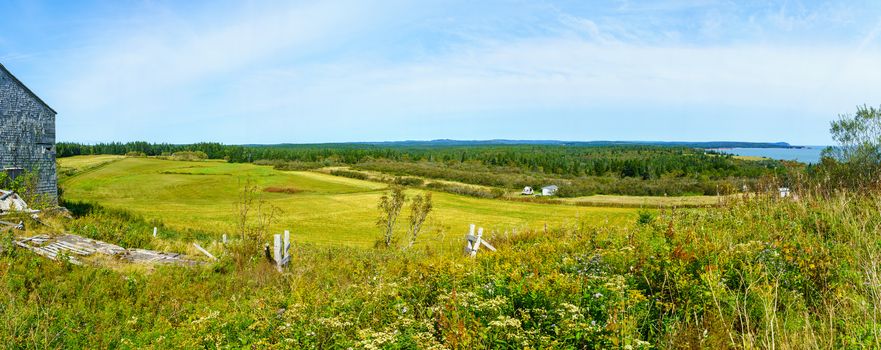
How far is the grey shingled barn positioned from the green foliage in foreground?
2091 cm

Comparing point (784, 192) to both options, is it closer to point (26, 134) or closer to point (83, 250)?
point (83, 250)

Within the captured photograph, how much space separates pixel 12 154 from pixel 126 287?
2080 centimetres

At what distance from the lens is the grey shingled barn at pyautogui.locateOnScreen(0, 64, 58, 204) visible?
24.2m

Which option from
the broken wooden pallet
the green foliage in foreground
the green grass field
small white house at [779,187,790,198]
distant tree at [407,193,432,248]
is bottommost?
the green grass field

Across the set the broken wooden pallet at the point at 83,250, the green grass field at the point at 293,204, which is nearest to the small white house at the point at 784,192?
the broken wooden pallet at the point at 83,250

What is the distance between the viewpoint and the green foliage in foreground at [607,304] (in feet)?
12.2

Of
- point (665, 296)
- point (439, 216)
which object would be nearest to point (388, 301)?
point (665, 296)

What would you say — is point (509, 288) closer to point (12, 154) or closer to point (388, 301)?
point (388, 301)

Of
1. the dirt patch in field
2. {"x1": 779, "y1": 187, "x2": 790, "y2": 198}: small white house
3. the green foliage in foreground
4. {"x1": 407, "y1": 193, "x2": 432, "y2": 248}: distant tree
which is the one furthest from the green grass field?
the green foliage in foreground

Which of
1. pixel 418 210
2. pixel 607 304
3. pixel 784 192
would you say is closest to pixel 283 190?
pixel 418 210

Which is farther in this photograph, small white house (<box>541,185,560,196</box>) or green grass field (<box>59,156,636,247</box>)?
small white house (<box>541,185,560,196</box>)

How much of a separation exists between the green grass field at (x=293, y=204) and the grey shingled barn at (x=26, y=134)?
11.4 meters

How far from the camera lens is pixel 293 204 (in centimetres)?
5803

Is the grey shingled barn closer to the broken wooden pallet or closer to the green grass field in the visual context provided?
the green grass field
